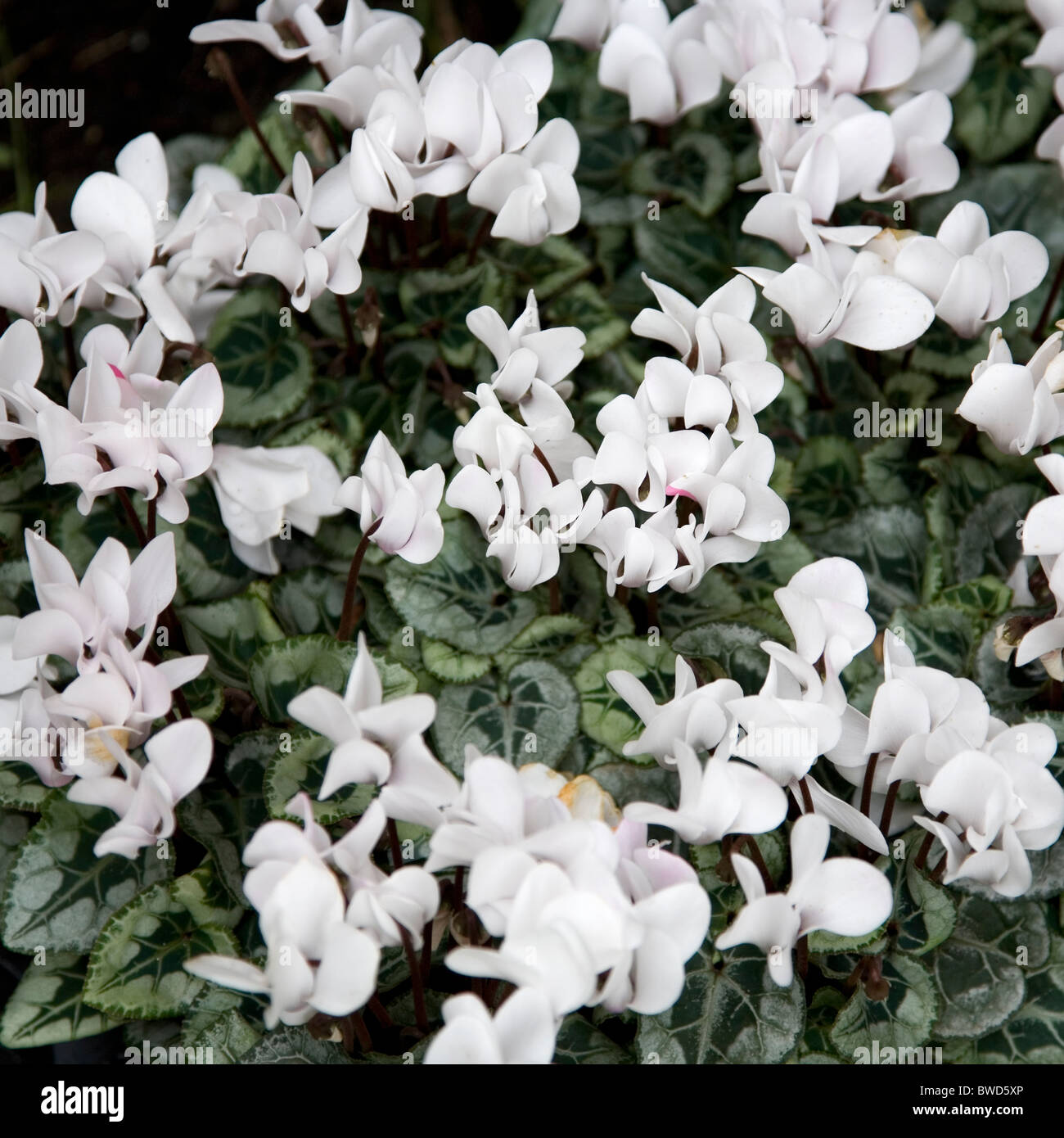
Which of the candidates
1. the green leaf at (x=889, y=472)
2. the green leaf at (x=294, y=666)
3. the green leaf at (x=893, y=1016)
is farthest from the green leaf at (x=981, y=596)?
the green leaf at (x=294, y=666)

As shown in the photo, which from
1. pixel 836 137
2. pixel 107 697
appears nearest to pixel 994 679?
pixel 836 137

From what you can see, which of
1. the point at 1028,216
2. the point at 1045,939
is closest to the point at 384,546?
the point at 1045,939

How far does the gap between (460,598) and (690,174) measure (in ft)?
1.95

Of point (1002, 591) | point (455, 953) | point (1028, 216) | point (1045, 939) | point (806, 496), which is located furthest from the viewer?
point (1028, 216)

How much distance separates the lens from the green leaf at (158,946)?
0.99m

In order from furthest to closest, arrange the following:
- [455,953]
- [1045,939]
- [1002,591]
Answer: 1. [1002,591]
2. [1045,939]
3. [455,953]

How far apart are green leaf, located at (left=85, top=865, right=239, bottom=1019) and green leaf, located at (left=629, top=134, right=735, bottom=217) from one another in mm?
877

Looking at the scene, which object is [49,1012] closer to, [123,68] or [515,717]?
[515,717]

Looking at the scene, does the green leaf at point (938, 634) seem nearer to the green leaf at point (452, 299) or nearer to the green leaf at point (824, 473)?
the green leaf at point (824, 473)

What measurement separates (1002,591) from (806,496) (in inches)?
8.8

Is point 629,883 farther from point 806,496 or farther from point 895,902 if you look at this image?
point 806,496

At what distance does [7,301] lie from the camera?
1110 millimetres

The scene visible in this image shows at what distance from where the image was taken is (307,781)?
1.04 meters

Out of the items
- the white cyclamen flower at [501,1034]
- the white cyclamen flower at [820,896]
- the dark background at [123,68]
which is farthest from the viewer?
the dark background at [123,68]
